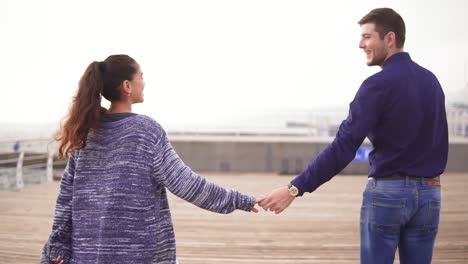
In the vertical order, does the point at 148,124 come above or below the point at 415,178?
→ above

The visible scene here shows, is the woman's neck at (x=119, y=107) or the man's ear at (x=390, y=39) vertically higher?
the man's ear at (x=390, y=39)

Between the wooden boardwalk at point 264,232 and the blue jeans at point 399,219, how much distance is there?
222 centimetres

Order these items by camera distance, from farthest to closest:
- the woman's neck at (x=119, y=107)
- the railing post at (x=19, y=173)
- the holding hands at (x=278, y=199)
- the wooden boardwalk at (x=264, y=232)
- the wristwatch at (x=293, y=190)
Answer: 1. the railing post at (x=19, y=173)
2. the wooden boardwalk at (x=264, y=232)
3. the holding hands at (x=278, y=199)
4. the wristwatch at (x=293, y=190)
5. the woman's neck at (x=119, y=107)

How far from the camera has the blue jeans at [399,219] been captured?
1840mm

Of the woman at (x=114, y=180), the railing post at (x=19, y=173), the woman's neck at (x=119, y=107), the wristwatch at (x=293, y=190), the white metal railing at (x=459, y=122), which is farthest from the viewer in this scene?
the white metal railing at (x=459, y=122)

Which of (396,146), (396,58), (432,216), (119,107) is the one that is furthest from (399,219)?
(119,107)

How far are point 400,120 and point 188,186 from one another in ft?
2.93

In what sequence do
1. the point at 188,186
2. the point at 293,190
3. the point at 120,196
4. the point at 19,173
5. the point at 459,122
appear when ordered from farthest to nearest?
the point at 459,122, the point at 19,173, the point at 293,190, the point at 188,186, the point at 120,196

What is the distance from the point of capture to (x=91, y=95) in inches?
70.6

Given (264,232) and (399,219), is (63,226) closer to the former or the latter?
(399,219)

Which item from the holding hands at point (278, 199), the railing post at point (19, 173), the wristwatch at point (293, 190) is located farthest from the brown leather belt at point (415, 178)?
the railing post at point (19, 173)

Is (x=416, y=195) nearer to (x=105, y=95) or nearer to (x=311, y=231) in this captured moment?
(x=105, y=95)

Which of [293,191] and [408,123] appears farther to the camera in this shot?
[293,191]

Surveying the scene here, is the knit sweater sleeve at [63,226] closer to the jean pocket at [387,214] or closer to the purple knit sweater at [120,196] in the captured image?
the purple knit sweater at [120,196]
